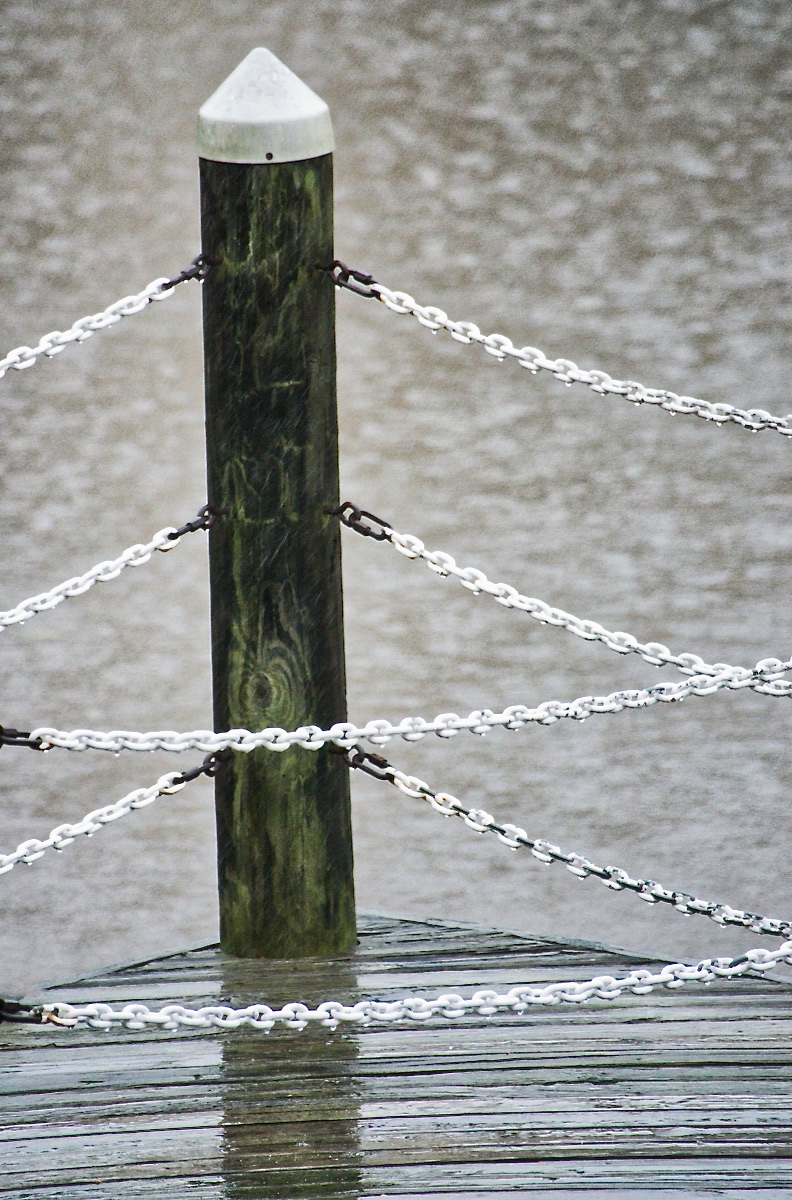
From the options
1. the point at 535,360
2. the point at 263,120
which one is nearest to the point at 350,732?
the point at 535,360

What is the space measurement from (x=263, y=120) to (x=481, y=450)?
9.85 feet

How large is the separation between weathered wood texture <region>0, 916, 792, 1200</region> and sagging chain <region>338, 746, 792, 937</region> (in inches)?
4.5

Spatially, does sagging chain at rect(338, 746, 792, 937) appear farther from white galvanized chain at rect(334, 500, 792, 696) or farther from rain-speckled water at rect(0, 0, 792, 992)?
rain-speckled water at rect(0, 0, 792, 992)

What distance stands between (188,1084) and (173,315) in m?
3.09

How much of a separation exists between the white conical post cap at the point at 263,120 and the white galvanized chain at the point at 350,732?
1.62ft

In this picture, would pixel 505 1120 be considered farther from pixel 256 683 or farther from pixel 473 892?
pixel 473 892

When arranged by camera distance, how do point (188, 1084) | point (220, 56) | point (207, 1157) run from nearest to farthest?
1. point (207, 1157)
2. point (188, 1084)
3. point (220, 56)

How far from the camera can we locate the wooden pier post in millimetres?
1515

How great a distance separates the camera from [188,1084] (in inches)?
61.1

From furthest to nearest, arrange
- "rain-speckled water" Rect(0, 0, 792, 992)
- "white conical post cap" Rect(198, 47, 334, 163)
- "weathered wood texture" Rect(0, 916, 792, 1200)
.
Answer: "rain-speckled water" Rect(0, 0, 792, 992) < "white conical post cap" Rect(198, 47, 334, 163) < "weathered wood texture" Rect(0, 916, 792, 1200)

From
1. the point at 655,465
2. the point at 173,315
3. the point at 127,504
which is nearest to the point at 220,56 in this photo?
the point at 173,315

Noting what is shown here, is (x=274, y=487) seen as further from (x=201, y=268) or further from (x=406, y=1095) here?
(x=406, y=1095)

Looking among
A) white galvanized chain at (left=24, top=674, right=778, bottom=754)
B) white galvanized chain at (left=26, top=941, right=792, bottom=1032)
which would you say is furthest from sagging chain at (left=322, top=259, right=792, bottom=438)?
white galvanized chain at (left=26, top=941, right=792, bottom=1032)

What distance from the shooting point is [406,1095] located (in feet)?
4.97
